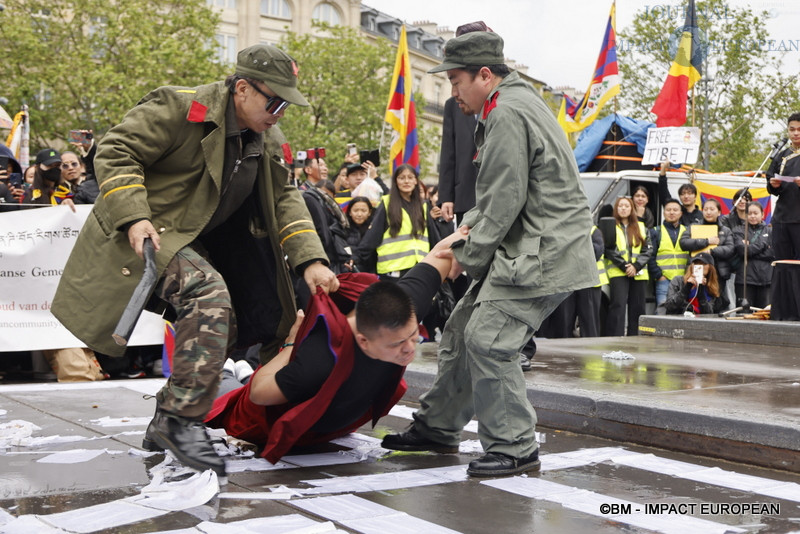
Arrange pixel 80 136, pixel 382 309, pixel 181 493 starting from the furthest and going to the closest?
pixel 80 136, pixel 382 309, pixel 181 493

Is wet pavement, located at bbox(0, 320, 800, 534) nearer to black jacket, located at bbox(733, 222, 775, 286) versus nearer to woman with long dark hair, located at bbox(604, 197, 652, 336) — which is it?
woman with long dark hair, located at bbox(604, 197, 652, 336)

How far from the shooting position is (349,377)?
14.9ft

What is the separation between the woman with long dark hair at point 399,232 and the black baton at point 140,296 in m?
5.77

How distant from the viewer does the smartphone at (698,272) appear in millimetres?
12195

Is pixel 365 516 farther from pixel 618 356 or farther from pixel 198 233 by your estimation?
pixel 618 356

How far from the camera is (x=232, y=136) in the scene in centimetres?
456

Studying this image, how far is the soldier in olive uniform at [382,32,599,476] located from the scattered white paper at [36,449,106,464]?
6.19 feet

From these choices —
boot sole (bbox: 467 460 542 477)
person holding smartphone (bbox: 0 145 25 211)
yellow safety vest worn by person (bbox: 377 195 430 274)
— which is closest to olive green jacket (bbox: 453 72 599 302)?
boot sole (bbox: 467 460 542 477)

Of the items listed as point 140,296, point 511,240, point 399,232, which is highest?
point 511,240

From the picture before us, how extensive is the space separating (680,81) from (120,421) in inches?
502

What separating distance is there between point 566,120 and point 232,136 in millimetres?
15047

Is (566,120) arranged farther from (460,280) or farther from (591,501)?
(591,501)

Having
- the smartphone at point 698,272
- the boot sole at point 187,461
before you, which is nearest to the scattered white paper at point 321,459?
the boot sole at point 187,461

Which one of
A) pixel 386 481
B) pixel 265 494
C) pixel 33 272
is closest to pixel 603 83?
pixel 33 272
